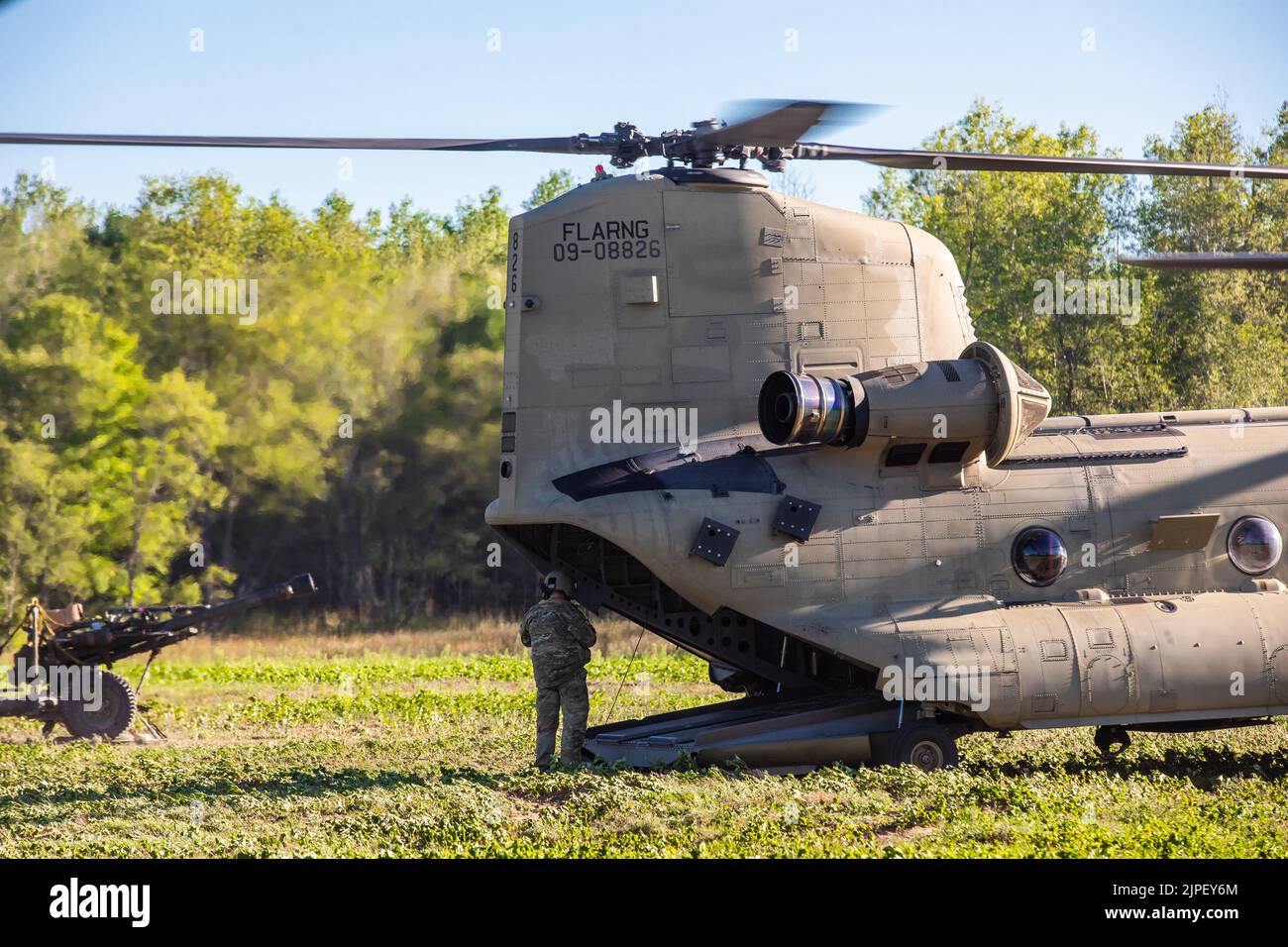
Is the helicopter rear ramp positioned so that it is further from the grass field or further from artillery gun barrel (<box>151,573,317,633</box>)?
artillery gun barrel (<box>151,573,317,633</box>)

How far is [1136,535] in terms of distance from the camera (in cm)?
1263

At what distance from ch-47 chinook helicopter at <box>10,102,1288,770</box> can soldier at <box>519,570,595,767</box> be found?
28cm

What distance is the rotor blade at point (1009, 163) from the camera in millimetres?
11570

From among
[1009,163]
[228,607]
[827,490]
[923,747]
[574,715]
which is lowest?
[923,747]

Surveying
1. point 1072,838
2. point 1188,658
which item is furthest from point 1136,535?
point 1072,838

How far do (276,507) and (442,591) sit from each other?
552 cm

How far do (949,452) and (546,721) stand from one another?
4.38 m

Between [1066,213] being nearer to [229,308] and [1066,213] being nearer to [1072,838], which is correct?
[229,308]

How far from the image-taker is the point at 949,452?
1230 cm

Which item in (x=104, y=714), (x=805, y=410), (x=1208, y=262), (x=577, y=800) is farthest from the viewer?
(x=104, y=714)

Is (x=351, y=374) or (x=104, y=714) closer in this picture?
(x=104, y=714)

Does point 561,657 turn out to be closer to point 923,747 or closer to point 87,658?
point 923,747

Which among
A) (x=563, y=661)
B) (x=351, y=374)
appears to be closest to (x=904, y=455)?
(x=563, y=661)
